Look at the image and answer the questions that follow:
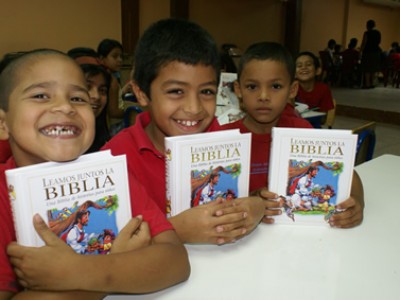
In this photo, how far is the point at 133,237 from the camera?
2.41 ft

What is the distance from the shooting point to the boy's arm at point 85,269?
0.61 m

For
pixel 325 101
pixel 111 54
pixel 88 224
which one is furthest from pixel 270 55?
pixel 111 54

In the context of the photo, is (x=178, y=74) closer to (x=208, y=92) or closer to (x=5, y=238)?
(x=208, y=92)

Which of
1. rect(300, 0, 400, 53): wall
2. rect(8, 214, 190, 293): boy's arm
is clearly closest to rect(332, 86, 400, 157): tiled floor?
rect(300, 0, 400, 53): wall

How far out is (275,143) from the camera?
90cm

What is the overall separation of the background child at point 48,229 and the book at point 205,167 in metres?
0.08

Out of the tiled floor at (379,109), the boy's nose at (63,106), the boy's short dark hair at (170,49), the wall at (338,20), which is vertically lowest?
the tiled floor at (379,109)

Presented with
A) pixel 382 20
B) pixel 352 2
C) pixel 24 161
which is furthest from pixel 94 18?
pixel 382 20

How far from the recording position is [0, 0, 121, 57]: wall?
202 inches

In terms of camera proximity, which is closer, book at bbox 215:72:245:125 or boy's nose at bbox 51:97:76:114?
boy's nose at bbox 51:97:76:114

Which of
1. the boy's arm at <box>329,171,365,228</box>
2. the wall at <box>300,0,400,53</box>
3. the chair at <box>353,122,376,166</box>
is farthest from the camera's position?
the wall at <box>300,0,400,53</box>

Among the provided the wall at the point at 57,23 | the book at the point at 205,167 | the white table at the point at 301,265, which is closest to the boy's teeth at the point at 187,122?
the book at the point at 205,167

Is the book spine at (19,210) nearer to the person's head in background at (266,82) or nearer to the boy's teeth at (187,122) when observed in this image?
the boy's teeth at (187,122)

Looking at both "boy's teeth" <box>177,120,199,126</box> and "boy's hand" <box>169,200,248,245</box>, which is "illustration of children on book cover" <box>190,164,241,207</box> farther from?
"boy's teeth" <box>177,120,199,126</box>
